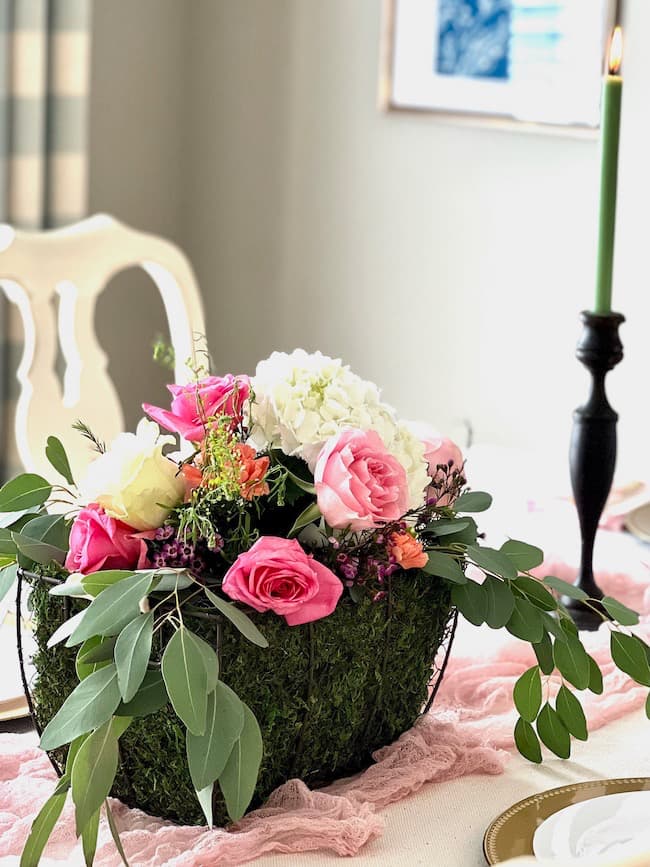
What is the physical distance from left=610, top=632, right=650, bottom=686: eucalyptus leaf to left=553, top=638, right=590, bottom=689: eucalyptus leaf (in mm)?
41

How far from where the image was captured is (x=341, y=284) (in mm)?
2570

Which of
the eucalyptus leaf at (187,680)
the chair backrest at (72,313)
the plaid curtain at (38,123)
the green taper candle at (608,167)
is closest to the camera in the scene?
the eucalyptus leaf at (187,680)

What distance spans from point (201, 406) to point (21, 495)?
0.13m

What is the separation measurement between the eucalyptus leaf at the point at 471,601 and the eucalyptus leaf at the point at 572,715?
0.27ft

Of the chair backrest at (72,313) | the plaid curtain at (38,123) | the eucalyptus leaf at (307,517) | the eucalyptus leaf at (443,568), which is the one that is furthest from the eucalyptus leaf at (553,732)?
the plaid curtain at (38,123)

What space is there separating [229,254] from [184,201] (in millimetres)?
179

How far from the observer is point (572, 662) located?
75cm

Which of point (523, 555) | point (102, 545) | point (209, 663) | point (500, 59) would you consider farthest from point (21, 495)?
point (500, 59)

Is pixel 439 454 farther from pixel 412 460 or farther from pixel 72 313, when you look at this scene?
pixel 72 313

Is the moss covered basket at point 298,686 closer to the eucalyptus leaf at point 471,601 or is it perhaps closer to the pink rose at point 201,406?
the eucalyptus leaf at point 471,601

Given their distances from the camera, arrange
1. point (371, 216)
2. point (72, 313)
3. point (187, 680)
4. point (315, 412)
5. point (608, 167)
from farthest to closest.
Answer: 1. point (371, 216)
2. point (72, 313)
3. point (608, 167)
4. point (315, 412)
5. point (187, 680)

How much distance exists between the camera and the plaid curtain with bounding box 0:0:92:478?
2365 millimetres

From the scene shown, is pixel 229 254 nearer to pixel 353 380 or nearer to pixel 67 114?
pixel 67 114

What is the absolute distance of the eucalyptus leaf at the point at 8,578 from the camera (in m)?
0.72
